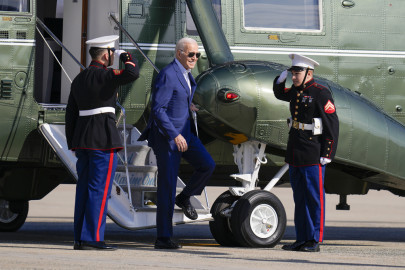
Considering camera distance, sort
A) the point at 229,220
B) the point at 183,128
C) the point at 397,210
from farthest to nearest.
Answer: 1. the point at 397,210
2. the point at 229,220
3. the point at 183,128

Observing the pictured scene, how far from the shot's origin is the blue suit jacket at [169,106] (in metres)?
9.96

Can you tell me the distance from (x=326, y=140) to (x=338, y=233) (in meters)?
5.29

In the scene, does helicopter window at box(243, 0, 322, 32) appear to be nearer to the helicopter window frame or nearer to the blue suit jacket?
the blue suit jacket

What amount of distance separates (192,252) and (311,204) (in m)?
1.44

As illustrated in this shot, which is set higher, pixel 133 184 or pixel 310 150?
pixel 310 150

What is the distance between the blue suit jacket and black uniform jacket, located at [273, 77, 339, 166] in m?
1.16

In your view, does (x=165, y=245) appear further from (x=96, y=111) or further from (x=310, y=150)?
(x=310, y=150)

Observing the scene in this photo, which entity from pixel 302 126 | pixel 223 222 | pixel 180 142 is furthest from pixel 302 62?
pixel 223 222

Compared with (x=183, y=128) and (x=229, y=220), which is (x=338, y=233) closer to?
(x=229, y=220)

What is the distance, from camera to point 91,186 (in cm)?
959

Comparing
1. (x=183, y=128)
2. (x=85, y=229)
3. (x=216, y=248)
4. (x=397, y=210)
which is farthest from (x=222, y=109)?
(x=397, y=210)

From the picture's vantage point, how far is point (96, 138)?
9586mm

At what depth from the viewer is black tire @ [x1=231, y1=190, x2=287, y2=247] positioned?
10766mm

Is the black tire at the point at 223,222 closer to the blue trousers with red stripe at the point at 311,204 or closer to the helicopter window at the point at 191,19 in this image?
the blue trousers with red stripe at the point at 311,204
